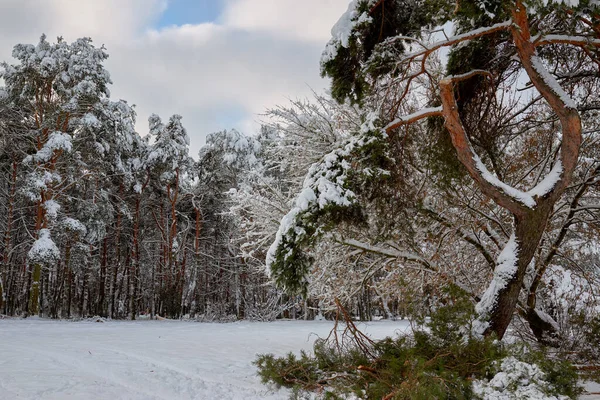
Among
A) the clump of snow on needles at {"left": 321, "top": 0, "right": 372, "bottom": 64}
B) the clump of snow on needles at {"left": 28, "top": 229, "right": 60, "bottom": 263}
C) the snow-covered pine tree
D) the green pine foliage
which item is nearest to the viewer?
the green pine foliage

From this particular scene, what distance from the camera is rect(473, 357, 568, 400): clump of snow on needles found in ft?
9.97

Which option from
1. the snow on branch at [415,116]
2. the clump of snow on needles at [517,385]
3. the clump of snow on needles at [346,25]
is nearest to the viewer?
the clump of snow on needles at [517,385]

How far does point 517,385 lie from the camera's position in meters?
3.13

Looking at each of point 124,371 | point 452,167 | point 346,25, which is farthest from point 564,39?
point 124,371

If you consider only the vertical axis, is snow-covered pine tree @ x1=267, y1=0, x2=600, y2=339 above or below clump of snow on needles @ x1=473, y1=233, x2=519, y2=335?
above

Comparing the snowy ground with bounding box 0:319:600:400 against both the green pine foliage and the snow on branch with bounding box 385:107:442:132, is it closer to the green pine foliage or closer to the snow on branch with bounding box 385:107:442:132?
the green pine foliage

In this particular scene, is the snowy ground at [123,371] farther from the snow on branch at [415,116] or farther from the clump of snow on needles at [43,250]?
the clump of snow on needles at [43,250]

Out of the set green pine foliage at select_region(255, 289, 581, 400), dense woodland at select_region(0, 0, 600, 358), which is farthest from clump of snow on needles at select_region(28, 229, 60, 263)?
green pine foliage at select_region(255, 289, 581, 400)

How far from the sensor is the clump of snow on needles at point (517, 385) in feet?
9.97

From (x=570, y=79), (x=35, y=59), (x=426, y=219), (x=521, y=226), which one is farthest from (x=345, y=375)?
(x=35, y=59)

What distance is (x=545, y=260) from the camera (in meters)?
6.43

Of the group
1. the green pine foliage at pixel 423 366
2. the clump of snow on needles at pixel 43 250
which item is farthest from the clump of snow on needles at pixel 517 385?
the clump of snow on needles at pixel 43 250

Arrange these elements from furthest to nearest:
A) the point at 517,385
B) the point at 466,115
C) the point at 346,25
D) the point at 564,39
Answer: the point at 466,115, the point at 346,25, the point at 564,39, the point at 517,385

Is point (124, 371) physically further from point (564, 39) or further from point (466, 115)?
point (564, 39)
